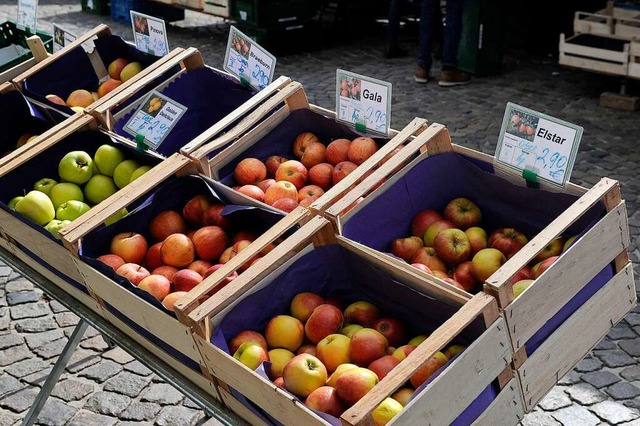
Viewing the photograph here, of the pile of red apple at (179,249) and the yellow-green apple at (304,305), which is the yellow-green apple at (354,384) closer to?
the yellow-green apple at (304,305)

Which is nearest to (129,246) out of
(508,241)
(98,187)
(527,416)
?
(98,187)

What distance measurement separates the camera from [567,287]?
2.03 m

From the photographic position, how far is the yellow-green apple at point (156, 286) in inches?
93.1

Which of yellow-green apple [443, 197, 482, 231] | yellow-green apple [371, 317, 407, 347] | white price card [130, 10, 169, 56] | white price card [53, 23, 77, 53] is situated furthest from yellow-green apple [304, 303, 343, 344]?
white price card [53, 23, 77, 53]

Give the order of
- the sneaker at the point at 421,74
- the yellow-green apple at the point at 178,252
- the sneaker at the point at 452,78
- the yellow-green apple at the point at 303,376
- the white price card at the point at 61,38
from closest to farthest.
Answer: the yellow-green apple at the point at 303,376 → the yellow-green apple at the point at 178,252 → the white price card at the point at 61,38 → the sneaker at the point at 452,78 → the sneaker at the point at 421,74

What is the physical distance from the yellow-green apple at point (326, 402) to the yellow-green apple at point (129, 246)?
3.11ft

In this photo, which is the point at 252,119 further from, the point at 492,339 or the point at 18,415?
the point at 18,415

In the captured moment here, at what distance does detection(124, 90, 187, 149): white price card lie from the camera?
9.88 feet

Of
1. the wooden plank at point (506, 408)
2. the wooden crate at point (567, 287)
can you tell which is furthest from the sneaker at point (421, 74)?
the wooden plank at point (506, 408)

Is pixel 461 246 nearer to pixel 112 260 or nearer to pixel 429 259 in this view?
pixel 429 259

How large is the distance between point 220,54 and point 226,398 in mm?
7167

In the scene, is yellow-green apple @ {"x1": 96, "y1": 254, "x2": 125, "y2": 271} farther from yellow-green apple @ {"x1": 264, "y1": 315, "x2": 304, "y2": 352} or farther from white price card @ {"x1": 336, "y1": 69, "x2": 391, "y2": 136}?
white price card @ {"x1": 336, "y1": 69, "x2": 391, "y2": 136}

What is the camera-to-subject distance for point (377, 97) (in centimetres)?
280

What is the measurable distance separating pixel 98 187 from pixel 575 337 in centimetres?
189
